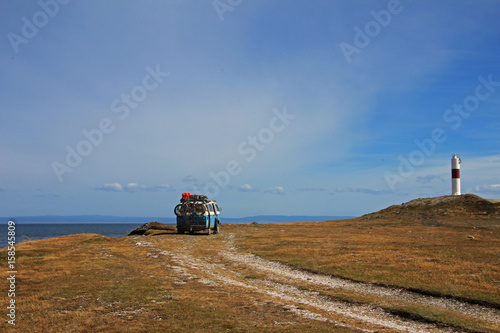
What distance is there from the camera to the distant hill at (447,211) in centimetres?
5191

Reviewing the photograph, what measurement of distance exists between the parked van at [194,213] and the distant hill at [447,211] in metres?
30.4

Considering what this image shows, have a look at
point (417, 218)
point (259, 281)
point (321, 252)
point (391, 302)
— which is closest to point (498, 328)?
point (391, 302)

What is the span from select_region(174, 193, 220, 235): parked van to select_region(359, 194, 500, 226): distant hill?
99.6 feet

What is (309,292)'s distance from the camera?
1423 cm

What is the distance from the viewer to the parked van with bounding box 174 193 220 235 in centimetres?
3666

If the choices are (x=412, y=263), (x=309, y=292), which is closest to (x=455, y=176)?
(x=412, y=263)

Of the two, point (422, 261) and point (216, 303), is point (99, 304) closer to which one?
point (216, 303)

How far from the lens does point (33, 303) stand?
468 inches

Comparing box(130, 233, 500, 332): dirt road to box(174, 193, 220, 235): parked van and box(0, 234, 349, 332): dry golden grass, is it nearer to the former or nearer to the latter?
box(0, 234, 349, 332): dry golden grass

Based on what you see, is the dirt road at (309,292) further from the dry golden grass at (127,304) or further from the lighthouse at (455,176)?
the lighthouse at (455,176)

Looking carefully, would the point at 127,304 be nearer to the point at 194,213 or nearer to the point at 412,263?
the point at 412,263

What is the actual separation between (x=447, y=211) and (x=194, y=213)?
42350mm

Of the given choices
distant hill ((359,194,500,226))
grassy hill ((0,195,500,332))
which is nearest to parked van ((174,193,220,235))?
grassy hill ((0,195,500,332))

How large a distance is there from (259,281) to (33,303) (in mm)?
8376
